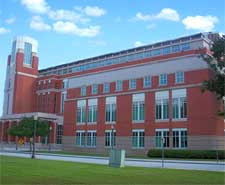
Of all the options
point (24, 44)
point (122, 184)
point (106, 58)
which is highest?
point (24, 44)

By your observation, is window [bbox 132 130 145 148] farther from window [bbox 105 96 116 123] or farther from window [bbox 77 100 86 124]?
window [bbox 77 100 86 124]

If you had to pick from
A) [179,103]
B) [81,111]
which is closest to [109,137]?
[81,111]

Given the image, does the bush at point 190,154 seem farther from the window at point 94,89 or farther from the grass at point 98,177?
the grass at point 98,177

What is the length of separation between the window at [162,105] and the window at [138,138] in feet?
12.6

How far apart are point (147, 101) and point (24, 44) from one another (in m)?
54.9

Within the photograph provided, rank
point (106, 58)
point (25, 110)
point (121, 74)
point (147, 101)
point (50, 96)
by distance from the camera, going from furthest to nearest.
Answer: point (25, 110), point (50, 96), point (106, 58), point (121, 74), point (147, 101)

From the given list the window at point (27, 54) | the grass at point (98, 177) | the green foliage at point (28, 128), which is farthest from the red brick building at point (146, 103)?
the grass at point (98, 177)

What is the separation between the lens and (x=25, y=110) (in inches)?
3743

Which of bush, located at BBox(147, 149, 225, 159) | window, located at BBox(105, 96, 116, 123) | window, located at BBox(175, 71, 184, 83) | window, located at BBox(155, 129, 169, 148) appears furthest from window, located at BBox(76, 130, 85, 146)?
window, located at BBox(175, 71, 184, 83)

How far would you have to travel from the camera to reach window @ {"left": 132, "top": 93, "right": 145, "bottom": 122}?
2168 inches

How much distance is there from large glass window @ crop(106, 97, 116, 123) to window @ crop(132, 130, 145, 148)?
16.8ft

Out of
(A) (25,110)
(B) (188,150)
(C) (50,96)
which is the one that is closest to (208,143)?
(B) (188,150)

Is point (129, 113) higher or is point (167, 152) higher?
point (129, 113)

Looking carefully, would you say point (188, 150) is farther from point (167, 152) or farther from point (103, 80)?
point (103, 80)
